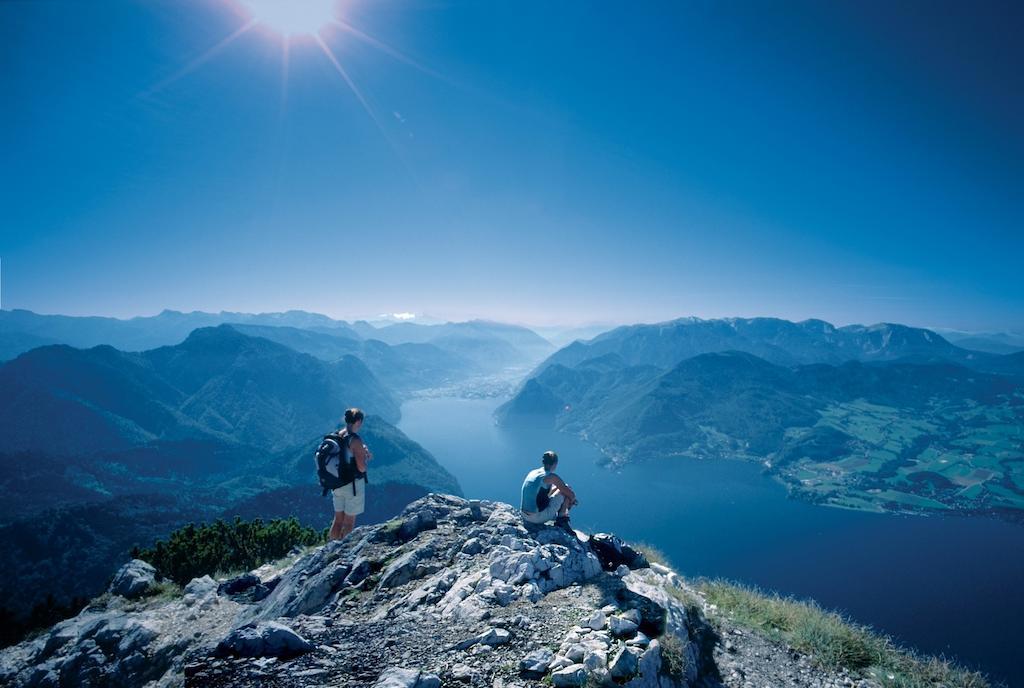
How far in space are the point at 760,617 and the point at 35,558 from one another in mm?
173955

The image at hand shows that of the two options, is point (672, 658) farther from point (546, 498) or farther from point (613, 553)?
point (546, 498)

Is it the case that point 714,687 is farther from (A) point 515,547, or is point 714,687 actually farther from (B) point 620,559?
(A) point 515,547

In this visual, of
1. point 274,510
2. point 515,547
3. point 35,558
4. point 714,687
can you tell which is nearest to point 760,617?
point 714,687

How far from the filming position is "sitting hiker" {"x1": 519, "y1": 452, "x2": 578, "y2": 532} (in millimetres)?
12578

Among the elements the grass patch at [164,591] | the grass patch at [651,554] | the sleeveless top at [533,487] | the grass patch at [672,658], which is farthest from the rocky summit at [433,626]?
the grass patch at [651,554]

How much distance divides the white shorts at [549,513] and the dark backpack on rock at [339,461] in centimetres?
585

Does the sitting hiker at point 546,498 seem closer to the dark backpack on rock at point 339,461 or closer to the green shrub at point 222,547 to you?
the dark backpack on rock at point 339,461

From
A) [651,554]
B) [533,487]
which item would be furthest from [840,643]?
[533,487]

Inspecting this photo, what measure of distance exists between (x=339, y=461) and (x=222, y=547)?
15.2 m

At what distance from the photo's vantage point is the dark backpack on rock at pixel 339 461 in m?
12.7

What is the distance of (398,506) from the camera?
181125 mm

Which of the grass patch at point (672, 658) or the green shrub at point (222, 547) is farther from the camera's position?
the green shrub at point (222, 547)

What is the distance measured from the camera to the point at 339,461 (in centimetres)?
1285

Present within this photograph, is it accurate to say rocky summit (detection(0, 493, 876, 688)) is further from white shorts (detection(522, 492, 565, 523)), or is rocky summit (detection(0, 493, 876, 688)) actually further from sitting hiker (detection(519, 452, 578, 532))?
sitting hiker (detection(519, 452, 578, 532))
